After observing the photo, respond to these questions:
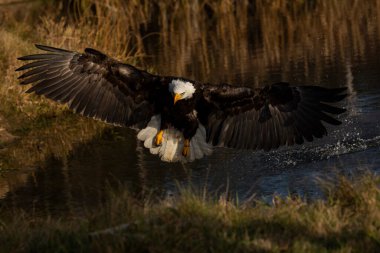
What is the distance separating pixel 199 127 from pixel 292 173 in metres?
1.01

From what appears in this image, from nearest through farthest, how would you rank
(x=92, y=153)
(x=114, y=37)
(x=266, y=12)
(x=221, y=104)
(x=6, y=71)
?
(x=221, y=104), (x=92, y=153), (x=6, y=71), (x=114, y=37), (x=266, y=12)

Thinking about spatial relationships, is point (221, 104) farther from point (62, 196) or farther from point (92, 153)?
point (92, 153)

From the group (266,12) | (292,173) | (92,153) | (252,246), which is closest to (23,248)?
(252,246)

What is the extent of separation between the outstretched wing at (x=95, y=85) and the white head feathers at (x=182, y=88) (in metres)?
0.40

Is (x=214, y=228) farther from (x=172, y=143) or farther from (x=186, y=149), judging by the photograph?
(x=172, y=143)

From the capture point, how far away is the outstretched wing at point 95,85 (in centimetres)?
837

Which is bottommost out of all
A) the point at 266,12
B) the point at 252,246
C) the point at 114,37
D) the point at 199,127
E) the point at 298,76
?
the point at 252,246

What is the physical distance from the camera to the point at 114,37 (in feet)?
47.4

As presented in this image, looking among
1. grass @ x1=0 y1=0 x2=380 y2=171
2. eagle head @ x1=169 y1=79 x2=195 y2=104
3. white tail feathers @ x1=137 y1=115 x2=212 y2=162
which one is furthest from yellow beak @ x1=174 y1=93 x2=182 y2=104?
grass @ x1=0 y1=0 x2=380 y2=171

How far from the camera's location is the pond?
26.8 feet

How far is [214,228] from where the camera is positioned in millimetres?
5238

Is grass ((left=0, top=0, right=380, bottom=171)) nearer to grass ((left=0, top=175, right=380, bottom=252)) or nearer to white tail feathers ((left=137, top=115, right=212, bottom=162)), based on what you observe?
white tail feathers ((left=137, top=115, right=212, bottom=162))

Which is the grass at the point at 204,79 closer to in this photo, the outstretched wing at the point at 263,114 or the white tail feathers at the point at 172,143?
the white tail feathers at the point at 172,143

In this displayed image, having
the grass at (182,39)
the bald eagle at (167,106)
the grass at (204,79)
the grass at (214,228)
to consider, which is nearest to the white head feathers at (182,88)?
the bald eagle at (167,106)
